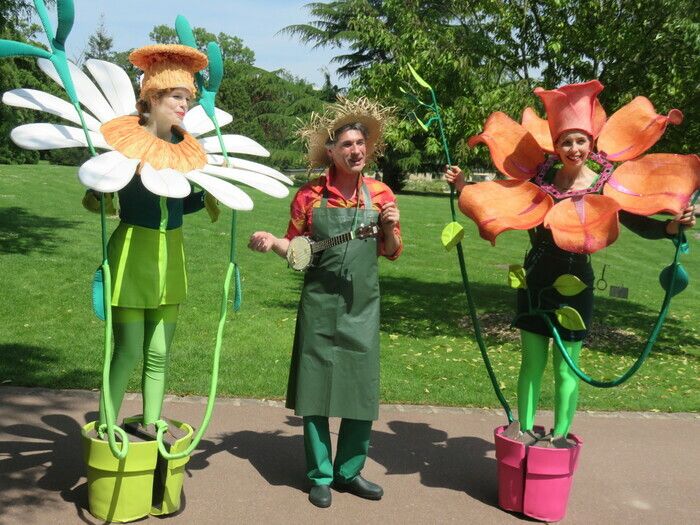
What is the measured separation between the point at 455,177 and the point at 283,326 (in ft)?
15.0

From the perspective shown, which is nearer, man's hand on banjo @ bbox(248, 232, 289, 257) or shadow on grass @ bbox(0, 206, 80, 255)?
man's hand on banjo @ bbox(248, 232, 289, 257)

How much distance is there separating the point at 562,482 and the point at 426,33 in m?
5.34

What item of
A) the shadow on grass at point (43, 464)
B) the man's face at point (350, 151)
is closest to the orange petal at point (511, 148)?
the man's face at point (350, 151)

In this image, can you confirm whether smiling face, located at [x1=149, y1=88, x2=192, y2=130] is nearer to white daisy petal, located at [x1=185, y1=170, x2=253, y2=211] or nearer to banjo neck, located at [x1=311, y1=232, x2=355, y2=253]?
white daisy petal, located at [x1=185, y1=170, x2=253, y2=211]

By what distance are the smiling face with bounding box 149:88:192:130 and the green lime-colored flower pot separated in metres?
1.37

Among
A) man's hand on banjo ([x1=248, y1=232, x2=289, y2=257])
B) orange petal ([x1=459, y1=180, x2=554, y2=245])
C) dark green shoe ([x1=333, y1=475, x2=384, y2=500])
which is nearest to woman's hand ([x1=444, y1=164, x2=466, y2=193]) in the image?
orange petal ([x1=459, y1=180, x2=554, y2=245])

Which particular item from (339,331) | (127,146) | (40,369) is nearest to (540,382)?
(339,331)

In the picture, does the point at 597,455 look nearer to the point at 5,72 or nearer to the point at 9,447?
the point at 9,447

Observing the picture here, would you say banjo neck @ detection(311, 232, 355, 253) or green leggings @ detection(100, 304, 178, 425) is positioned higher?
banjo neck @ detection(311, 232, 355, 253)

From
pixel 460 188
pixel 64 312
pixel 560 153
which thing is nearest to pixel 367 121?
pixel 460 188

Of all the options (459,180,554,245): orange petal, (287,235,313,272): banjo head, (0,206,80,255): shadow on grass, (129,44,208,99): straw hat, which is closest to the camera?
(129,44,208,99): straw hat

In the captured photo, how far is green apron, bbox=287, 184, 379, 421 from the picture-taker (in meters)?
3.64

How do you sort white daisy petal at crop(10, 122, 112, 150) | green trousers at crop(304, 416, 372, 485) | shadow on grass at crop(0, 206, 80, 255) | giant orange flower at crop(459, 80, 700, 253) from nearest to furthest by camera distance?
white daisy petal at crop(10, 122, 112, 150) < giant orange flower at crop(459, 80, 700, 253) < green trousers at crop(304, 416, 372, 485) < shadow on grass at crop(0, 206, 80, 255)

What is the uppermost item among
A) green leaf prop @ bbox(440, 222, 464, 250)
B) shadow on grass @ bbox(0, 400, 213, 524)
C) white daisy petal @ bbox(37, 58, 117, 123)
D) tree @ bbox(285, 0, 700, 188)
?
tree @ bbox(285, 0, 700, 188)
